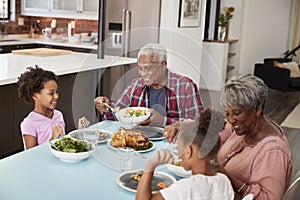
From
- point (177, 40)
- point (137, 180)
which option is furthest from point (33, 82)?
point (177, 40)

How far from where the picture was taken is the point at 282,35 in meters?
9.10

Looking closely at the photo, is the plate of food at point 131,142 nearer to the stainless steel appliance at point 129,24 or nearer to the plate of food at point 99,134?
the plate of food at point 99,134

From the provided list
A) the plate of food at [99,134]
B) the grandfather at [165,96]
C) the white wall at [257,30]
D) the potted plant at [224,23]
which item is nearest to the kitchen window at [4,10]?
the potted plant at [224,23]

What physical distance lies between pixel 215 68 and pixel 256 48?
2.21 m

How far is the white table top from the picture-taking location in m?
3.31

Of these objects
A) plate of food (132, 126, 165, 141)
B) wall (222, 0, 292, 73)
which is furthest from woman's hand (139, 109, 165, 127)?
wall (222, 0, 292, 73)

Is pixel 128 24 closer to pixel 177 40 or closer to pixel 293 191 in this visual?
pixel 177 40

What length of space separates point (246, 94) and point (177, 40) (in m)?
3.94

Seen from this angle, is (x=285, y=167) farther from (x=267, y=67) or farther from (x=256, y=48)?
(x=256, y=48)

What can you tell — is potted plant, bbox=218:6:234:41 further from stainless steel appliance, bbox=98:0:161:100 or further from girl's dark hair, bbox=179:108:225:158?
girl's dark hair, bbox=179:108:225:158

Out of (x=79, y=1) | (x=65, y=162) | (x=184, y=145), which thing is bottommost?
(x=65, y=162)

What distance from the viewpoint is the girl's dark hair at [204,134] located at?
136 cm

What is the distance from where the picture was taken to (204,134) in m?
1.39

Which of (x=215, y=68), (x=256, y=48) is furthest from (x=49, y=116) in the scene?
(x=256, y=48)
